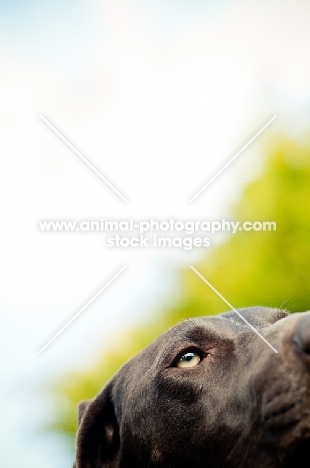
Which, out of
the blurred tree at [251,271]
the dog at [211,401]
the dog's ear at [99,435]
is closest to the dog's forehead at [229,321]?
the dog at [211,401]

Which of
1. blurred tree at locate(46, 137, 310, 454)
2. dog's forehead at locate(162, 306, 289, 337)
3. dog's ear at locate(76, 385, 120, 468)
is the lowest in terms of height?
blurred tree at locate(46, 137, 310, 454)

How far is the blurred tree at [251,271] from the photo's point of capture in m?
4.79

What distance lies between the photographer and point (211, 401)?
7.48 feet

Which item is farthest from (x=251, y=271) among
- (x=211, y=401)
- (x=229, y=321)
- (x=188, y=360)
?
(x=211, y=401)

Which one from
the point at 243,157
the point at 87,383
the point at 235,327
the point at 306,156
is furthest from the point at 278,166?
the point at 235,327

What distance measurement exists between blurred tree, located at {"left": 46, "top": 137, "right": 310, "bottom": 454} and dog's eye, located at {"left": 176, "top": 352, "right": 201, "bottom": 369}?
7.00ft

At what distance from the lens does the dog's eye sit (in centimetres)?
240

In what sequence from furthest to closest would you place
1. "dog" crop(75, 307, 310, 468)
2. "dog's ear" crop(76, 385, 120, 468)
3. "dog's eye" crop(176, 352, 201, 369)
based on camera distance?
"dog's ear" crop(76, 385, 120, 468), "dog's eye" crop(176, 352, 201, 369), "dog" crop(75, 307, 310, 468)

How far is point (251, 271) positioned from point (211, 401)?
3305mm

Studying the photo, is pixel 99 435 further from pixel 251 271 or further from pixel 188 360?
pixel 251 271

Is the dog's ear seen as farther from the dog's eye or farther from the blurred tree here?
the blurred tree

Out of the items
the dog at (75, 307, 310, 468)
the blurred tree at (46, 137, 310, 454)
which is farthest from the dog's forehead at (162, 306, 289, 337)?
the blurred tree at (46, 137, 310, 454)

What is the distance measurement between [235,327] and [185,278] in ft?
8.14

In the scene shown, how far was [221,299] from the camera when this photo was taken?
5551 millimetres
